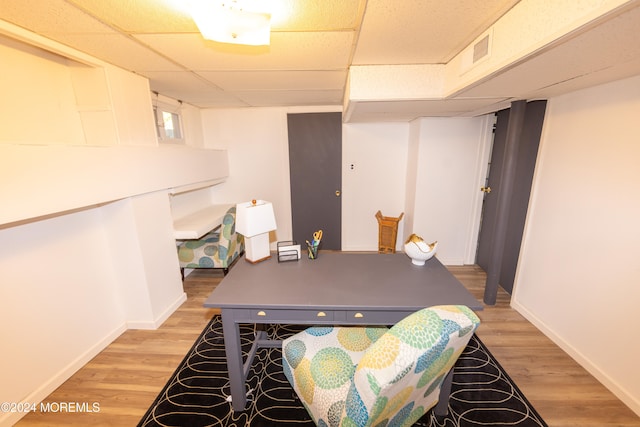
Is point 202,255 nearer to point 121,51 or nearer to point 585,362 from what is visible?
point 121,51

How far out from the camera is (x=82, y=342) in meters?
1.99

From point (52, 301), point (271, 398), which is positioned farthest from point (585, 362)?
point (52, 301)

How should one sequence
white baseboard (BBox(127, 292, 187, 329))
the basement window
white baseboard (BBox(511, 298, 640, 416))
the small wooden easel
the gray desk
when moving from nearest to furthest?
the gray desk < white baseboard (BBox(511, 298, 640, 416)) < white baseboard (BBox(127, 292, 187, 329)) < the basement window < the small wooden easel

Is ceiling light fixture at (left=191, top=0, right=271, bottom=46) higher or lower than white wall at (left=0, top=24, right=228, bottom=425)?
higher

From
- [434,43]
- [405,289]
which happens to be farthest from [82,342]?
[434,43]

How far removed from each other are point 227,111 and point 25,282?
293 cm

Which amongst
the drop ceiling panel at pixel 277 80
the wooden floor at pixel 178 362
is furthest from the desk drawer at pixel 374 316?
the drop ceiling panel at pixel 277 80

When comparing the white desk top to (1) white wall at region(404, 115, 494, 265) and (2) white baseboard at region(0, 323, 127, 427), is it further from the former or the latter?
(1) white wall at region(404, 115, 494, 265)

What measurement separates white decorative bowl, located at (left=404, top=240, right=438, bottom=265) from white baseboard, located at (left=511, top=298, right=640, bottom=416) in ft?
4.74

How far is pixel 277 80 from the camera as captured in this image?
7.77ft

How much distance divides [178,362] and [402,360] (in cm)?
192

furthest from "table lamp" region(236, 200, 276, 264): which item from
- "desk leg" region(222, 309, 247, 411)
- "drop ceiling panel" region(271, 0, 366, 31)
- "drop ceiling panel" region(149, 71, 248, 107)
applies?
"drop ceiling panel" region(149, 71, 248, 107)

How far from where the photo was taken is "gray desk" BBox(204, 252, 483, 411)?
54.6 inches

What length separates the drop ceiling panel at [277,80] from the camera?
2.17 metres
